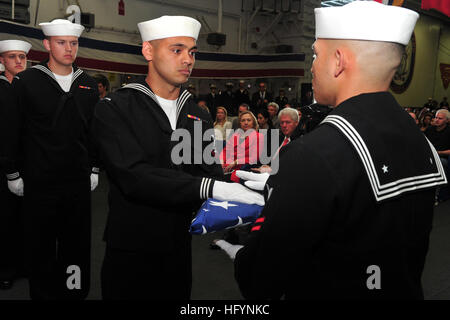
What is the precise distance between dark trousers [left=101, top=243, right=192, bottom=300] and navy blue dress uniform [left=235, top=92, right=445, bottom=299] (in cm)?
83

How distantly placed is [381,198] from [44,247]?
2498 mm

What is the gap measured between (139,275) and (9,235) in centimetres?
205

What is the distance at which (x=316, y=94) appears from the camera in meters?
1.18

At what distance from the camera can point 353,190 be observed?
37.5 inches

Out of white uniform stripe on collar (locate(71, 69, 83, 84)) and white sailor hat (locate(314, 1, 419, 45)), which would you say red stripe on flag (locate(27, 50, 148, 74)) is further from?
white sailor hat (locate(314, 1, 419, 45))

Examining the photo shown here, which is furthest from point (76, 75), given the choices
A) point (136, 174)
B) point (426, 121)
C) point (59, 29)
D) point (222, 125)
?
point (426, 121)

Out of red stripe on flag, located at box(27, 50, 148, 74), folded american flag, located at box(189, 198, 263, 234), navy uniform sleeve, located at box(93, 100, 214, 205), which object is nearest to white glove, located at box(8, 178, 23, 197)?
navy uniform sleeve, located at box(93, 100, 214, 205)

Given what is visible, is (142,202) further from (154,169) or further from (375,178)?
(375,178)

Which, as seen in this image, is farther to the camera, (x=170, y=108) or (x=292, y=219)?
(x=170, y=108)

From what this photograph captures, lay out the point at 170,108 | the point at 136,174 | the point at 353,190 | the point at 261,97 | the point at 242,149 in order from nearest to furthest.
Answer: the point at 353,190 → the point at 136,174 → the point at 170,108 → the point at 242,149 → the point at 261,97

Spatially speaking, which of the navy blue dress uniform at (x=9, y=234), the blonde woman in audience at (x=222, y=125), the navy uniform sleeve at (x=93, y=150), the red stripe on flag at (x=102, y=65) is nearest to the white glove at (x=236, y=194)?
the navy uniform sleeve at (x=93, y=150)

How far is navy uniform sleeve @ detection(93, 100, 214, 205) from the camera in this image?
1.56 meters

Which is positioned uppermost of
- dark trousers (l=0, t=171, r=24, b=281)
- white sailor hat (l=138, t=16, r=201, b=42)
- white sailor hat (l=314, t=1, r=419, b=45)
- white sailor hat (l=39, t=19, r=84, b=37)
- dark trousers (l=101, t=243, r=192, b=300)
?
white sailor hat (l=39, t=19, r=84, b=37)

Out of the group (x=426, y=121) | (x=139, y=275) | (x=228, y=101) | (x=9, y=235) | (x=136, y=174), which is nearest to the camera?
(x=136, y=174)
